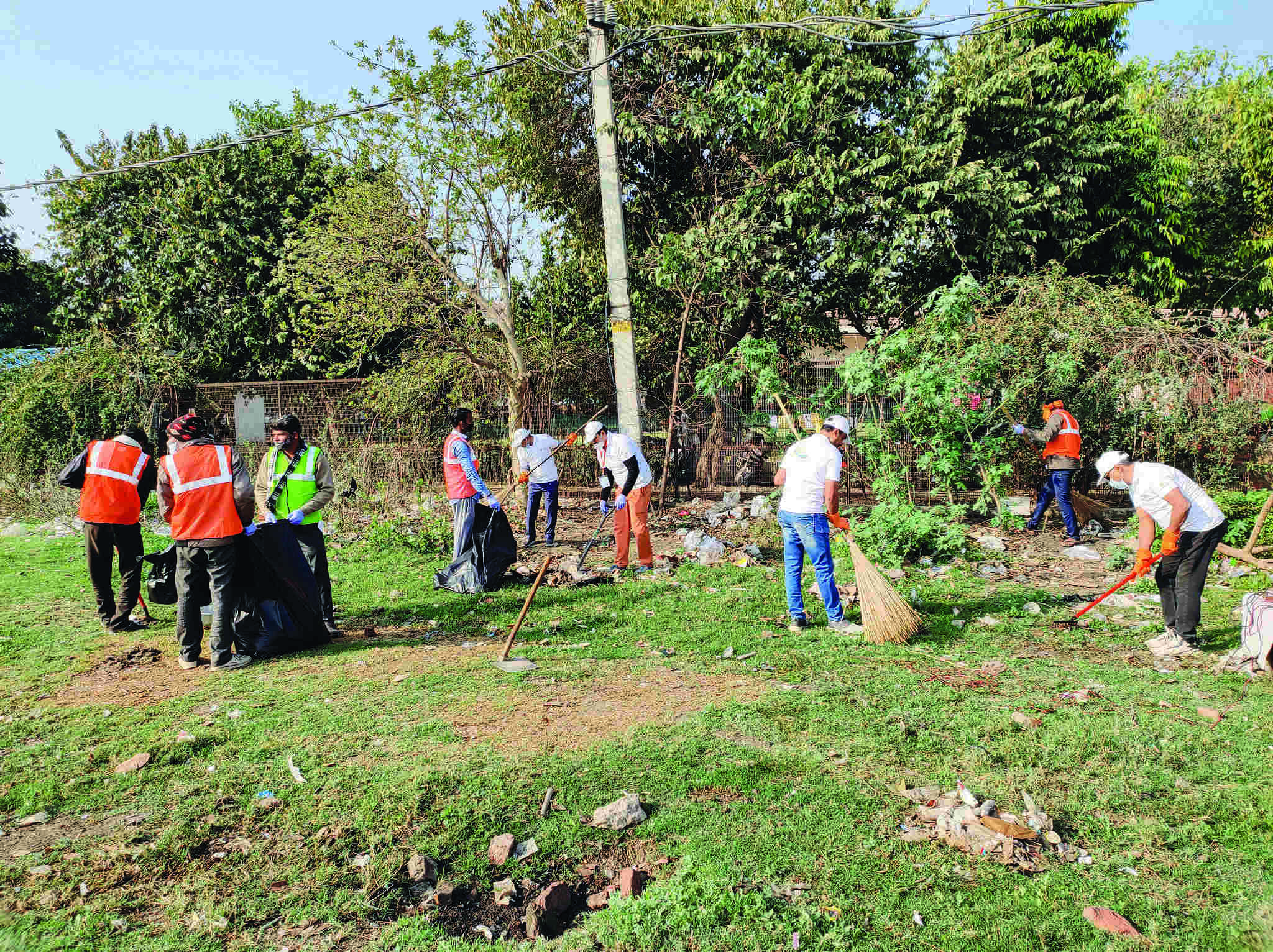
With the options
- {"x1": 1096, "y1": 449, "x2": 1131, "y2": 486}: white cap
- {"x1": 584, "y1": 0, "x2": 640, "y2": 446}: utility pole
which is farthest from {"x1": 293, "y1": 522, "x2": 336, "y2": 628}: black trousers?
{"x1": 1096, "y1": 449, "x2": 1131, "y2": 486}: white cap

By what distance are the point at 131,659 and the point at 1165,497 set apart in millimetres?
7364

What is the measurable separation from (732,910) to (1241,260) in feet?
65.0

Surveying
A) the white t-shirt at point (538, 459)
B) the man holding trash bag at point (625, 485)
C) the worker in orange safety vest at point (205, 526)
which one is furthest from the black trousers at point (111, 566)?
the white t-shirt at point (538, 459)

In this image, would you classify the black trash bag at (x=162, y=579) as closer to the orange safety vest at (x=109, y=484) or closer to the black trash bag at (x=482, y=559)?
the orange safety vest at (x=109, y=484)

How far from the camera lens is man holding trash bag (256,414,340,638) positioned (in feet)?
21.3

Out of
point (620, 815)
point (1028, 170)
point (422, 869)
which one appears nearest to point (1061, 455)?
point (1028, 170)

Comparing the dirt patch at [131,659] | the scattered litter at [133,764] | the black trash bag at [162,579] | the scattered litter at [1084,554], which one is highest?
the black trash bag at [162,579]

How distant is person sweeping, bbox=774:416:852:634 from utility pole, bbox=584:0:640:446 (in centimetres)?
356

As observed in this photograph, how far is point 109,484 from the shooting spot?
679cm

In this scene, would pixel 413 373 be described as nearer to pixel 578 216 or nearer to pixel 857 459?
pixel 578 216

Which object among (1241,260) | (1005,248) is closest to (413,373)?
(1005,248)

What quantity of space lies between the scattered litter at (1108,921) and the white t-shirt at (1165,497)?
3552mm

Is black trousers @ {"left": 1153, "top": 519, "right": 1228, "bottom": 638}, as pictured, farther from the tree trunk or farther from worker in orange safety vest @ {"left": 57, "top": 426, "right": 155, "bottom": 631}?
worker in orange safety vest @ {"left": 57, "top": 426, "right": 155, "bottom": 631}

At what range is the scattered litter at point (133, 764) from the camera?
14.2 feet
